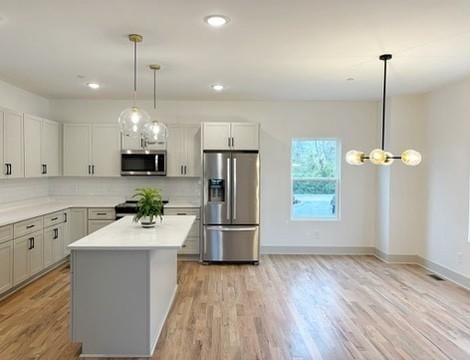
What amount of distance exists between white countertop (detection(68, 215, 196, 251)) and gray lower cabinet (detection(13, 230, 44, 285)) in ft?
4.43

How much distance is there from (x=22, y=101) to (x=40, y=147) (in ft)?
2.46

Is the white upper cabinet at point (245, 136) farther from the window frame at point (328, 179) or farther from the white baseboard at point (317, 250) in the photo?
the white baseboard at point (317, 250)

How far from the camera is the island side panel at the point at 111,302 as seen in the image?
3.09 metres

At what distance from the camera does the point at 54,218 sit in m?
5.50

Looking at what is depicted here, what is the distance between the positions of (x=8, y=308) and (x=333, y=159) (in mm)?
5197

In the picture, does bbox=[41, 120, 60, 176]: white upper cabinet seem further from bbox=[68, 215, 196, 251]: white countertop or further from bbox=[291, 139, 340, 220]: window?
bbox=[291, 139, 340, 220]: window

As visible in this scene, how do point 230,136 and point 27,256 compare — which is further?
point 230,136

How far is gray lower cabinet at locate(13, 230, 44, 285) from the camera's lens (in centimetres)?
457

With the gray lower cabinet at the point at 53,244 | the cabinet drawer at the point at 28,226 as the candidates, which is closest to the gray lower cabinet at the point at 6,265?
the cabinet drawer at the point at 28,226

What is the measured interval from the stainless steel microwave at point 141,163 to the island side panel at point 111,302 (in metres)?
3.35

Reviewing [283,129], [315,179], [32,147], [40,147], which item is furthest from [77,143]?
[315,179]

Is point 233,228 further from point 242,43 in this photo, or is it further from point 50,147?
point 242,43

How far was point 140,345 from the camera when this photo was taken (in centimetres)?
312

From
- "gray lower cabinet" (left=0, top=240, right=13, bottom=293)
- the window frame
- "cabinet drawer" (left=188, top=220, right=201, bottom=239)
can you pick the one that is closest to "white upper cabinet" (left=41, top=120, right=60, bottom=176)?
"gray lower cabinet" (left=0, top=240, right=13, bottom=293)
